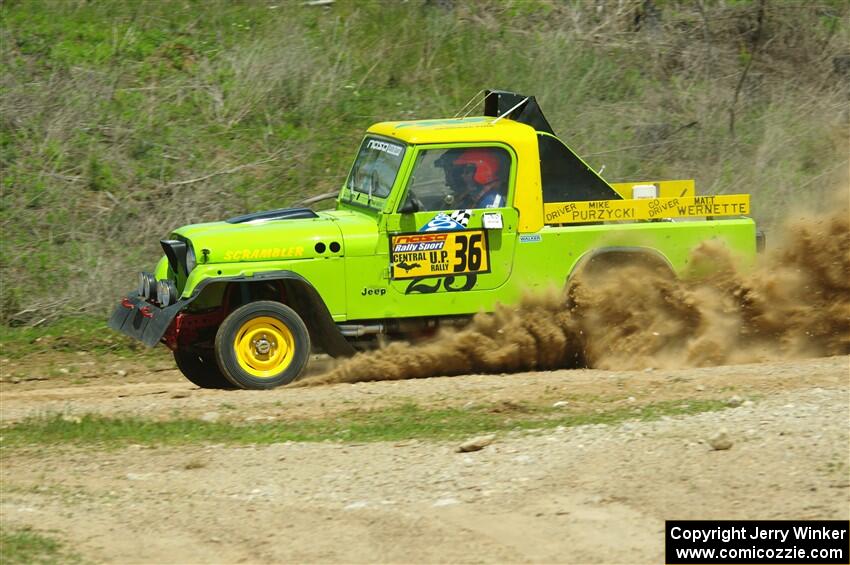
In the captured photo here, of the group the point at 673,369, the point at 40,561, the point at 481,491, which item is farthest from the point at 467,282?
the point at 40,561

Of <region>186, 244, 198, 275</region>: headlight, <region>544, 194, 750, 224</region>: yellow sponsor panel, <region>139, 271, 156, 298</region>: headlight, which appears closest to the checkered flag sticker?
<region>544, 194, 750, 224</region>: yellow sponsor panel

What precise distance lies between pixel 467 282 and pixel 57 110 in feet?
23.9

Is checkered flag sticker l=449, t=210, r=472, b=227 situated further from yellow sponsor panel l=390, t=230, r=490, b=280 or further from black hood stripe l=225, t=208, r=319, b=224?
black hood stripe l=225, t=208, r=319, b=224

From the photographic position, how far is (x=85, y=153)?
14531 mm

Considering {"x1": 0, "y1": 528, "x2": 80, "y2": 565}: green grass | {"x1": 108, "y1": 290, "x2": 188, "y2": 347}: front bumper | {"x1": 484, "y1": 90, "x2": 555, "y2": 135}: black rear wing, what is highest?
{"x1": 484, "y1": 90, "x2": 555, "y2": 135}: black rear wing

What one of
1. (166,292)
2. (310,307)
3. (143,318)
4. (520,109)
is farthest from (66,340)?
(520,109)

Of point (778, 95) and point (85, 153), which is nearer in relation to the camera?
point (85, 153)

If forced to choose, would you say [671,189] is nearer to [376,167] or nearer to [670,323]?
[670,323]

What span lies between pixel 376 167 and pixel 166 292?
2.01 meters

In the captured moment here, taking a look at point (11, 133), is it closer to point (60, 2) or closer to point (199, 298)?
point (60, 2)

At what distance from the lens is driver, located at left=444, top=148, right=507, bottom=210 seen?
977cm

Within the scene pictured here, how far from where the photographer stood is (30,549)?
584cm

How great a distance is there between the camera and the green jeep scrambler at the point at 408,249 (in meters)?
9.43

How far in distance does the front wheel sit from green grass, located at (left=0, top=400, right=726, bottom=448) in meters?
1.10
